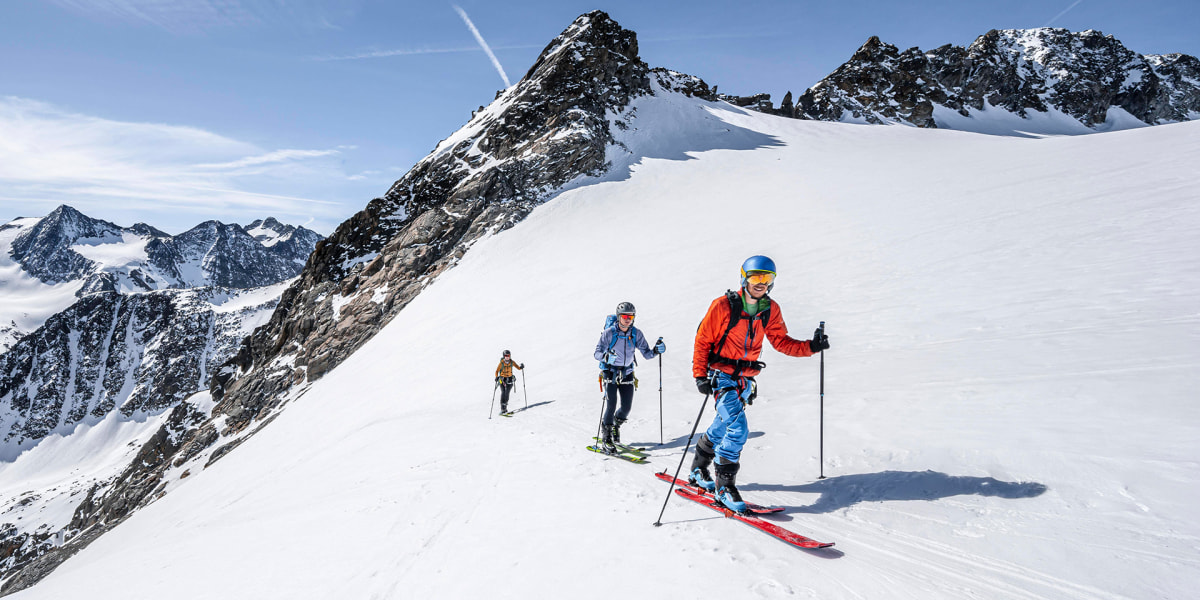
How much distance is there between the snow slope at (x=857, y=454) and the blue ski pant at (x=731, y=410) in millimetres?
710

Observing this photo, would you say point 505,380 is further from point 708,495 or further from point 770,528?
point 770,528

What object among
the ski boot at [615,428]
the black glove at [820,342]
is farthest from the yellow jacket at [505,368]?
the black glove at [820,342]

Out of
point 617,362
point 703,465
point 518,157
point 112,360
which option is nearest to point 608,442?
point 617,362

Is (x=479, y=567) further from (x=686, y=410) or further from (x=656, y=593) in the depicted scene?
(x=686, y=410)

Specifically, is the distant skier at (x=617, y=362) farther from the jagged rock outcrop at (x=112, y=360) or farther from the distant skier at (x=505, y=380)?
the jagged rock outcrop at (x=112, y=360)

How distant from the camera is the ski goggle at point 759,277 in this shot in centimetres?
496

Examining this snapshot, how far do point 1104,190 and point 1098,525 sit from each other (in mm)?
18122

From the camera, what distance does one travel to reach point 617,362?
7.87m

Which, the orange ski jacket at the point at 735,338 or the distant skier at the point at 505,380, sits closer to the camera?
the orange ski jacket at the point at 735,338

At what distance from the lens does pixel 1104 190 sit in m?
15.9

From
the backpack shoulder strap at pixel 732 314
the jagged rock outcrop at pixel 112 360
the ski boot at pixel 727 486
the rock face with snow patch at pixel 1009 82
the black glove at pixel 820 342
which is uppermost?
the rock face with snow patch at pixel 1009 82

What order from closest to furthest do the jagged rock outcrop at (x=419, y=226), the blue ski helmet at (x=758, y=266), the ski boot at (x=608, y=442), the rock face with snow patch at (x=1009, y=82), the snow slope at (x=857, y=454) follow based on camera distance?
the snow slope at (x=857, y=454), the blue ski helmet at (x=758, y=266), the ski boot at (x=608, y=442), the jagged rock outcrop at (x=419, y=226), the rock face with snow patch at (x=1009, y=82)

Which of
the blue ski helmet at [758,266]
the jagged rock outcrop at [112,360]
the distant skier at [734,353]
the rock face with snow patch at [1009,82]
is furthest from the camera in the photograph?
the jagged rock outcrop at [112,360]

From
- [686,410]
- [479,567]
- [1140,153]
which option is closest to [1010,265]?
[686,410]
